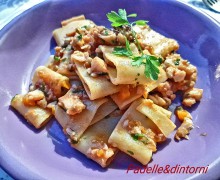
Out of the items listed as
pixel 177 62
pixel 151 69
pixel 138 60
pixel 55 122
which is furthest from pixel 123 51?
pixel 55 122

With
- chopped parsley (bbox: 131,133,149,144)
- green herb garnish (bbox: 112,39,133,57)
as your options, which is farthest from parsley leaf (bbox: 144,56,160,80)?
chopped parsley (bbox: 131,133,149,144)

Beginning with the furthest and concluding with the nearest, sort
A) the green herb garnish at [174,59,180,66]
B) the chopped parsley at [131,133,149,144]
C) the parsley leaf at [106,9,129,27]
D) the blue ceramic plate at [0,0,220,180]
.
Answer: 1. the green herb garnish at [174,59,180,66]
2. the parsley leaf at [106,9,129,27]
3. the chopped parsley at [131,133,149,144]
4. the blue ceramic plate at [0,0,220,180]

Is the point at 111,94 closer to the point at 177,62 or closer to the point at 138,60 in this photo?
the point at 138,60

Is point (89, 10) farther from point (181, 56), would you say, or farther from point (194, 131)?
point (194, 131)

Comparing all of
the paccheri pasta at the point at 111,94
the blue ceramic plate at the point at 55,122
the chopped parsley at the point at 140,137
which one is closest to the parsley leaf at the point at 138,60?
the paccheri pasta at the point at 111,94

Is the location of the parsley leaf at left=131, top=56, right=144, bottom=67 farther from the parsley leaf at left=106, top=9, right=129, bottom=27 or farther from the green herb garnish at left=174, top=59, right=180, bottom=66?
the green herb garnish at left=174, top=59, right=180, bottom=66

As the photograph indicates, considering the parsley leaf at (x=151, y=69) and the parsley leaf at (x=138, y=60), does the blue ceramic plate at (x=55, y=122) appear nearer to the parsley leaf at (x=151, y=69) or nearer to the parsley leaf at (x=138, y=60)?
the parsley leaf at (x=151, y=69)
